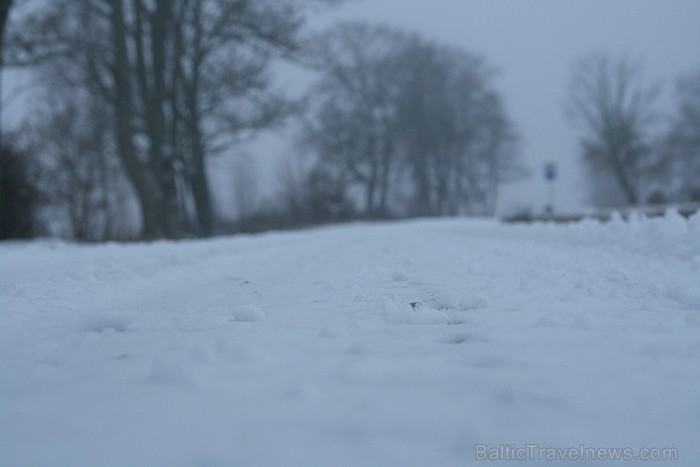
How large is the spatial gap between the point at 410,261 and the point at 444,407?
3.44 m

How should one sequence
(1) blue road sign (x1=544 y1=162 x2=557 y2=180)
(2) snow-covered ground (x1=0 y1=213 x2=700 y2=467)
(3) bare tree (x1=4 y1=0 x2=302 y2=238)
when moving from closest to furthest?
(2) snow-covered ground (x1=0 y1=213 x2=700 y2=467) → (3) bare tree (x1=4 y1=0 x2=302 y2=238) → (1) blue road sign (x1=544 y1=162 x2=557 y2=180)

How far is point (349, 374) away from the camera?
146 centimetres

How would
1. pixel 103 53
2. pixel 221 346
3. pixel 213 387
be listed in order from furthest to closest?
pixel 103 53, pixel 221 346, pixel 213 387

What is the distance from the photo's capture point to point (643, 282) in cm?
296

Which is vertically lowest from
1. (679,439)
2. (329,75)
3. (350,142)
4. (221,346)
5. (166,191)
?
(679,439)

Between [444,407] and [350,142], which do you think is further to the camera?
[350,142]

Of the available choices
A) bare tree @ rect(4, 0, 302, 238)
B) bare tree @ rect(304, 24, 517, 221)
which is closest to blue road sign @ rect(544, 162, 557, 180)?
bare tree @ rect(4, 0, 302, 238)

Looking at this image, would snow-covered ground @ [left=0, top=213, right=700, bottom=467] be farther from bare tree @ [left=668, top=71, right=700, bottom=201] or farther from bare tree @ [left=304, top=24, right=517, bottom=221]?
bare tree @ [left=668, top=71, right=700, bottom=201]

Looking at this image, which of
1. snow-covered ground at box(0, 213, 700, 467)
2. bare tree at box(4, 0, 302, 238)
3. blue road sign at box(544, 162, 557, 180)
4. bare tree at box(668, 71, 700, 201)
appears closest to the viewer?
snow-covered ground at box(0, 213, 700, 467)

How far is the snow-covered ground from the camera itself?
115cm

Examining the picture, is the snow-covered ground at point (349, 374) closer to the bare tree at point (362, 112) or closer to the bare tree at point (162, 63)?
the bare tree at point (162, 63)

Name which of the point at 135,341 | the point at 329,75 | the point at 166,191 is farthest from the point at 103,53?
the point at 329,75

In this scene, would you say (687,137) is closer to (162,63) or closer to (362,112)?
(362,112)

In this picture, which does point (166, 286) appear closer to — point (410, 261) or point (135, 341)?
point (135, 341)
